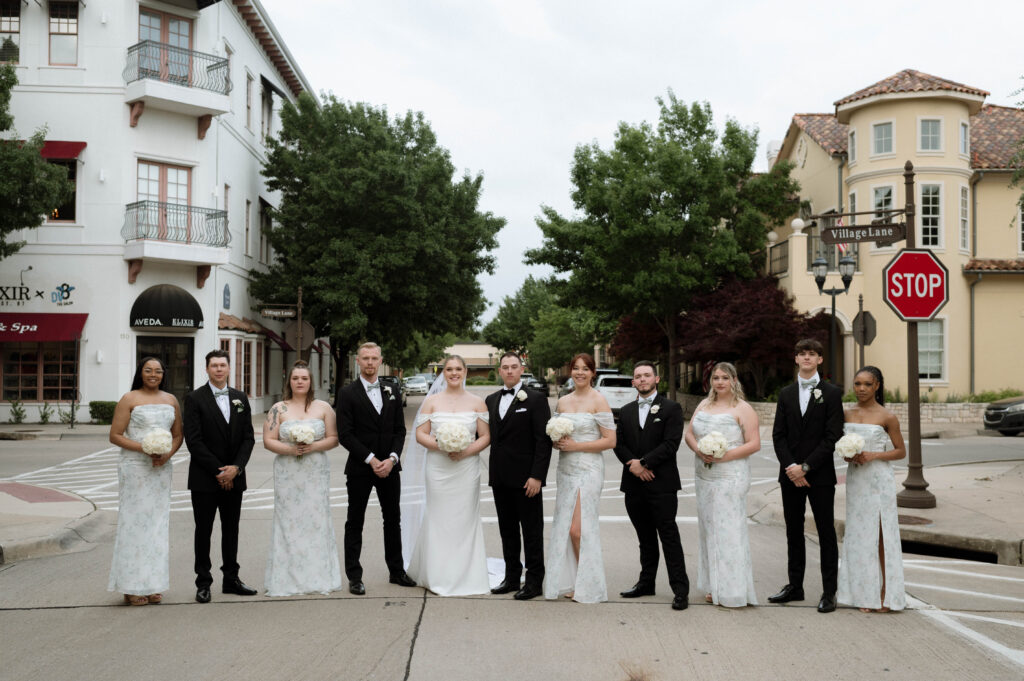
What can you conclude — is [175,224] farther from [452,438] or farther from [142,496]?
Result: [452,438]

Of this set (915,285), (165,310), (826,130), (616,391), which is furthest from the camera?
(826,130)

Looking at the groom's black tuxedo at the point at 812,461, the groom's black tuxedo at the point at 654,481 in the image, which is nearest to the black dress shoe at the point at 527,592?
the groom's black tuxedo at the point at 654,481

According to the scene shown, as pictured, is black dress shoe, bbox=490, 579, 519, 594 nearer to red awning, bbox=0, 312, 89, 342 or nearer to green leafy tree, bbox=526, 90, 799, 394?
red awning, bbox=0, 312, 89, 342

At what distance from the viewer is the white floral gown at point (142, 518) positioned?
6695 millimetres

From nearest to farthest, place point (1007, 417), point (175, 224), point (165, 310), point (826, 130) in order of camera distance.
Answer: point (1007, 417), point (165, 310), point (175, 224), point (826, 130)

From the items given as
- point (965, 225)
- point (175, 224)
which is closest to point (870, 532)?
point (175, 224)

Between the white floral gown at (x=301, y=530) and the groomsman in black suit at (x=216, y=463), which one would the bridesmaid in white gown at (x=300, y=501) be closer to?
the white floral gown at (x=301, y=530)

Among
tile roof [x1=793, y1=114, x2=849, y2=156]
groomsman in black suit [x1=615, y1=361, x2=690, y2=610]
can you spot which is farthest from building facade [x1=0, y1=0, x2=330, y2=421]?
groomsman in black suit [x1=615, y1=361, x2=690, y2=610]

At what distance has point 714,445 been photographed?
→ 6707 millimetres

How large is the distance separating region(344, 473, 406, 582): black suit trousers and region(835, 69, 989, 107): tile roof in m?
26.2

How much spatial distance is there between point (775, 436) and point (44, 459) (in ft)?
51.2

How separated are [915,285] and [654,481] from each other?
631cm

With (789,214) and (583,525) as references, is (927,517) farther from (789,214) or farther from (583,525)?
(789,214)

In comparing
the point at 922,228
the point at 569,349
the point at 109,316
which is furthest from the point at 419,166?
the point at 569,349
